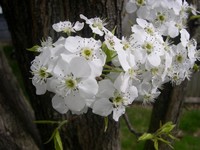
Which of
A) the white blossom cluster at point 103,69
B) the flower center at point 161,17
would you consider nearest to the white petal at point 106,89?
the white blossom cluster at point 103,69

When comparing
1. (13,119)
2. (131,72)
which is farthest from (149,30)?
(13,119)

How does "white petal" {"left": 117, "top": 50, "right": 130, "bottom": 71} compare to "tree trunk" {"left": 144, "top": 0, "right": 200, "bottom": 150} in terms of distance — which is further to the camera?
"tree trunk" {"left": 144, "top": 0, "right": 200, "bottom": 150}

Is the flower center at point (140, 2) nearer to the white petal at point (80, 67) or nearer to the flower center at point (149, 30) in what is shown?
the flower center at point (149, 30)

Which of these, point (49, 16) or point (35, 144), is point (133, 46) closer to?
point (49, 16)

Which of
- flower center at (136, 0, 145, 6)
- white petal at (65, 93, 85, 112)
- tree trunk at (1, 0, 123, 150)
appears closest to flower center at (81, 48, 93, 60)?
white petal at (65, 93, 85, 112)

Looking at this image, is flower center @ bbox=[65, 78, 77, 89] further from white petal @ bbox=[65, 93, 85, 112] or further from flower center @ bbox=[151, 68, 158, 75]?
flower center @ bbox=[151, 68, 158, 75]

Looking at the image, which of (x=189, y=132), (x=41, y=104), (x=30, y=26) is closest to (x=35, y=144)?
(x=41, y=104)

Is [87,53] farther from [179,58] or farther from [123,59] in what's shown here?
[179,58]
